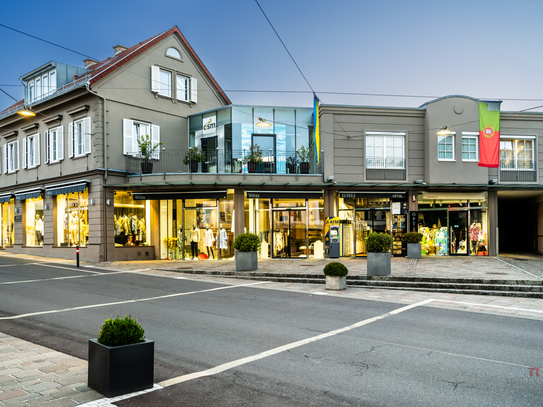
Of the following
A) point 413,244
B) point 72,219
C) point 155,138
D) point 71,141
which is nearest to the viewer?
point 413,244

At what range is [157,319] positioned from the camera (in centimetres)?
892

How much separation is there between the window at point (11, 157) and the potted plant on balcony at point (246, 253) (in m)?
18.9

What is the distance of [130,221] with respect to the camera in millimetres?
22953

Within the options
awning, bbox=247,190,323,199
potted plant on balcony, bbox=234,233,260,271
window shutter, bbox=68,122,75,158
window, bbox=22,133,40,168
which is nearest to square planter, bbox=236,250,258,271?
potted plant on balcony, bbox=234,233,260,271

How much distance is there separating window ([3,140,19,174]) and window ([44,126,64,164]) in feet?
14.4

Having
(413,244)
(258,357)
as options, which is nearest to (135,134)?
(413,244)

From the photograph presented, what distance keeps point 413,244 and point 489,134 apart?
22.3 ft

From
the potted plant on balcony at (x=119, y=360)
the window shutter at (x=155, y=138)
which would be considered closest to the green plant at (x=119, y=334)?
the potted plant on balcony at (x=119, y=360)

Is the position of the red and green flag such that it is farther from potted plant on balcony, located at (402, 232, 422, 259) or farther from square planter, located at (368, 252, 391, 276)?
square planter, located at (368, 252, 391, 276)

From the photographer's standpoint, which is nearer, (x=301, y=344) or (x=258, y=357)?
(x=258, y=357)

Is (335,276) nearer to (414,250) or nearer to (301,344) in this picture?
(301,344)

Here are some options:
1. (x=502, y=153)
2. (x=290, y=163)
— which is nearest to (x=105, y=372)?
(x=290, y=163)

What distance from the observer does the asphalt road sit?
5035mm

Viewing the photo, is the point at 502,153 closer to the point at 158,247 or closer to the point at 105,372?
the point at 158,247
